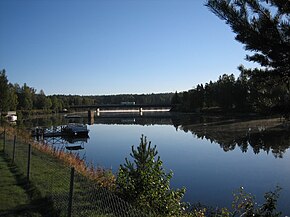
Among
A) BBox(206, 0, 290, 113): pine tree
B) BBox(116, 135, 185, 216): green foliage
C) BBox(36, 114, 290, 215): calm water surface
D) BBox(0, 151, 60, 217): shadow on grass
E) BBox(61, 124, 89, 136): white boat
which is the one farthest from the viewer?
BBox(61, 124, 89, 136): white boat

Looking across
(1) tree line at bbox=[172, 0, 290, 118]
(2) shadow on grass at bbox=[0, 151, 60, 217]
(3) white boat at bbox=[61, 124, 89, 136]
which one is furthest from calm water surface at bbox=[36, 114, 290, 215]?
(3) white boat at bbox=[61, 124, 89, 136]

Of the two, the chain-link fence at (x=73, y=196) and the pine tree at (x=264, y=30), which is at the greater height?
the pine tree at (x=264, y=30)

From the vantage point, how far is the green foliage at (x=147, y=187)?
34.2ft

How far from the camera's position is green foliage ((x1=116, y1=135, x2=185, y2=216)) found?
1042 centimetres

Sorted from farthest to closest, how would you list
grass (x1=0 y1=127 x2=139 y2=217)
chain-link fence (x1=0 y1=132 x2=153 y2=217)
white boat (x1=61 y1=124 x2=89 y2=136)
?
white boat (x1=61 y1=124 x2=89 y2=136) < grass (x1=0 y1=127 x2=139 y2=217) < chain-link fence (x1=0 y1=132 x2=153 y2=217)

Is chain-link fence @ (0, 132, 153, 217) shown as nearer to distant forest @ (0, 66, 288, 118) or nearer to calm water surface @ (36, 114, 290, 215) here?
distant forest @ (0, 66, 288, 118)

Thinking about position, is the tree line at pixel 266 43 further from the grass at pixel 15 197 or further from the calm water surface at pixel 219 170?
the calm water surface at pixel 219 170

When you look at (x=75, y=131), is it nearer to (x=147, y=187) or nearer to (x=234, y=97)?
(x=147, y=187)

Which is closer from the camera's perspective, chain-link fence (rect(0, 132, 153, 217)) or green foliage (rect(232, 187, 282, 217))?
green foliage (rect(232, 187, 282, 217))

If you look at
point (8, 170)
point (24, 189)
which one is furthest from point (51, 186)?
point (8, 170)

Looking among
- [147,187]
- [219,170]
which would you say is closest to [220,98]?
[219,170]

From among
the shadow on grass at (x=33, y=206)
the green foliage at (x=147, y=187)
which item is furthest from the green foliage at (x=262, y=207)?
the shadow on grass at (x=33, y=206)

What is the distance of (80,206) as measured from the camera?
1024 centimetres

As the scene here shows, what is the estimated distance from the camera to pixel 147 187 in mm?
10852
